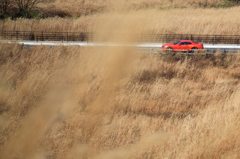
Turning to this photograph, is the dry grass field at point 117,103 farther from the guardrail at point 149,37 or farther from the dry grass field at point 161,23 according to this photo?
the dry grass field at point 161,23

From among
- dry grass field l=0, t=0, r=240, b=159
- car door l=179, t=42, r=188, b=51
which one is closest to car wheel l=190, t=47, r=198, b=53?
car door l=179, t=42, r=188, b=51

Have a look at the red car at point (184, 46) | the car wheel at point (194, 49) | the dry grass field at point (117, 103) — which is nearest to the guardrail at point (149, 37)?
the red car at point (184, 46)

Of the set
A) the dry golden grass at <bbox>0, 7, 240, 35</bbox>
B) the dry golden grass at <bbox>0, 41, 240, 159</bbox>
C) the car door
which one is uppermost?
the dry golden grass at <bbox>0, 7, 240, 35</bbox>

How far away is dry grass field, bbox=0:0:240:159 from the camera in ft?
37.3

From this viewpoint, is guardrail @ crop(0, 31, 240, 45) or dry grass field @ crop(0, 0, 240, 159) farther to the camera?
guardrail @ crop(0, 31, 240, 45)

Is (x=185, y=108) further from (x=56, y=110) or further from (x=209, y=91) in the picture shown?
(x=56, y=110)

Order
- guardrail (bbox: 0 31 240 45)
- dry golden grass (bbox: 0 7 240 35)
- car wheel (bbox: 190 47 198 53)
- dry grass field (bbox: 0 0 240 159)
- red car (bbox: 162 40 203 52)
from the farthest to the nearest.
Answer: dry golden grass (bbox: 0 7 240 35) < guardrail (bbox: 0 31 240 45) < red car (bbox: 162 40 203 52) < car wheel (bbox: 190 47 198 53) < dry grass field (bbox: 0 0 240 159)

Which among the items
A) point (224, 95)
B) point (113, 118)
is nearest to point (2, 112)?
point (113, 118)

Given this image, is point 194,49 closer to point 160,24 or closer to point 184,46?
point 184,46

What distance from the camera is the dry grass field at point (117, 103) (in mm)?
11367

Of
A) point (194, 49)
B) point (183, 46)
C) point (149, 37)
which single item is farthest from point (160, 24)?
point (194, 49)

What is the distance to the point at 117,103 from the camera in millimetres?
14789

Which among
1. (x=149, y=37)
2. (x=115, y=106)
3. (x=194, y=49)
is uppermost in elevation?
(x=149, y=37)

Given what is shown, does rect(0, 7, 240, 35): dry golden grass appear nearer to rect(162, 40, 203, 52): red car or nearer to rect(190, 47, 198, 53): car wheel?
rect(162, 40, 203, 52): red car
